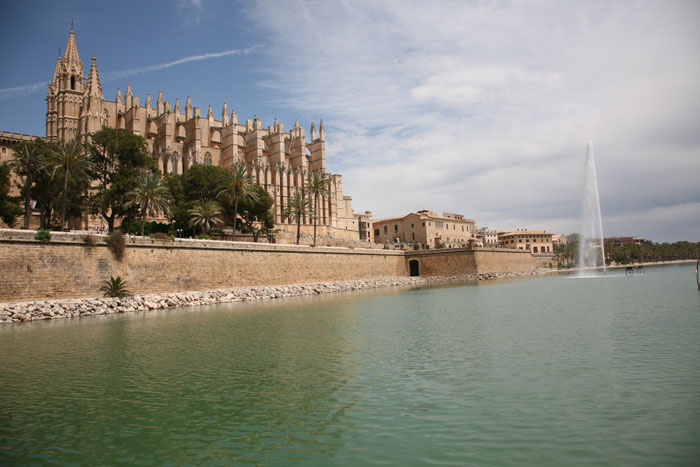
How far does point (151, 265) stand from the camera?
27.7 meters

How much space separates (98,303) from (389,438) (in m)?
20.7

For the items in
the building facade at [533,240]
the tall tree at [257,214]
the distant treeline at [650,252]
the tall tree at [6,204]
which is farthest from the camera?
the building facade at [533,240]

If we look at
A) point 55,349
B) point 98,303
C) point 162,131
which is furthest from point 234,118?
point 55,349

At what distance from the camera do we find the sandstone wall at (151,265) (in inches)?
877

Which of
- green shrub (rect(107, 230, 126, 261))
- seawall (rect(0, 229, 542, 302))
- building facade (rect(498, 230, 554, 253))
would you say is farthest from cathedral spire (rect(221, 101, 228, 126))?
building facade (rect(498, 230, 554, 253))

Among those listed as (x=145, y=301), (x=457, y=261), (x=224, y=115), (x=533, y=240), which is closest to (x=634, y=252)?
(x=533, y=240)

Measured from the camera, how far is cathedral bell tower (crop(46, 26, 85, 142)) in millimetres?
53594

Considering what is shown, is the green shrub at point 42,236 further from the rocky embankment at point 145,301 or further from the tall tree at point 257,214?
the tall tree at point 257,214

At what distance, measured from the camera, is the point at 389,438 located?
6.08 metres

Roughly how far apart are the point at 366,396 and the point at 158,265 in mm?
23215

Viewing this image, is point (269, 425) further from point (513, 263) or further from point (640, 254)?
point (640, 254)

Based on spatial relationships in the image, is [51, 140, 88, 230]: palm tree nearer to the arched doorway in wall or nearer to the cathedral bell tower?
the cathedral bell tower

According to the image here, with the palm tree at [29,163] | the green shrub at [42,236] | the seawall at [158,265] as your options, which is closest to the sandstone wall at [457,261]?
the seawall at [158,265]

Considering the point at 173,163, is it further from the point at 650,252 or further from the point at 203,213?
the point at 650,252
